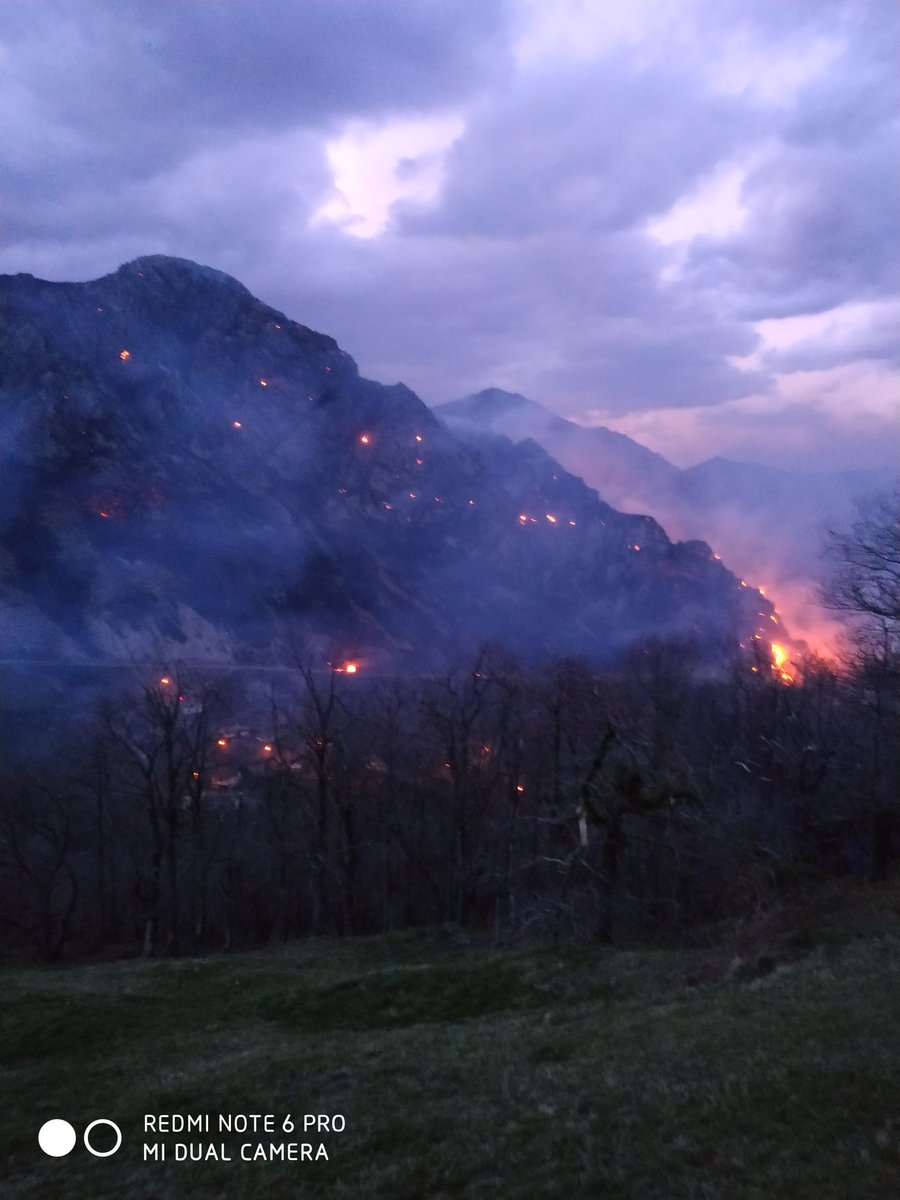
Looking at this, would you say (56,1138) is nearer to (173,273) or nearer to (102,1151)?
(102,1151)

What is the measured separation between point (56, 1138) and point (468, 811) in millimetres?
25918

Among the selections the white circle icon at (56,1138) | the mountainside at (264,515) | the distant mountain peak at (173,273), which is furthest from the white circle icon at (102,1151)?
the distant mountain peak at (173,273)

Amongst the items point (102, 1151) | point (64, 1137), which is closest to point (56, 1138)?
point (64, 1137)

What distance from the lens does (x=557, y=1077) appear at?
8.38 meters

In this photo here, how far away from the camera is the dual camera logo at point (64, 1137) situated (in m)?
7.98

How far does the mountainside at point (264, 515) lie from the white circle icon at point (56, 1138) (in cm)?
5032

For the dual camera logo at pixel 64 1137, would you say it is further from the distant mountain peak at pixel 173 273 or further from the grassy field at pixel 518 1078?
the distant mountain peak at pixel 173 273

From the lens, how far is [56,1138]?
27.7 ft

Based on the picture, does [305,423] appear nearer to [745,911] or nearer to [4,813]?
[4,813]

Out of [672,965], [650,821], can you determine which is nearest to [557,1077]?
[672,965]

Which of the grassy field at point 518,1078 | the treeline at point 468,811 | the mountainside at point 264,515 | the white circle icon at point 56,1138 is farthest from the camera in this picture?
the mountainside at point 264,515

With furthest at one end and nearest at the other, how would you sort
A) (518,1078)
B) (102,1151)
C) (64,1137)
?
(518,1078) < (64,1137) < (102,1151)

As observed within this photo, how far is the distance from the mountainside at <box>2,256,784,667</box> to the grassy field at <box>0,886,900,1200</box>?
44557 mm

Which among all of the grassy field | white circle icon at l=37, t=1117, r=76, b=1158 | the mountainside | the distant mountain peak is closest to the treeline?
the grassy field
